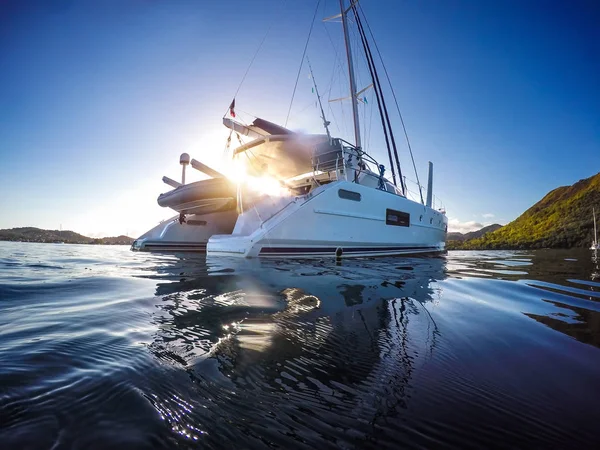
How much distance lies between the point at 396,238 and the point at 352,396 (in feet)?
27.6

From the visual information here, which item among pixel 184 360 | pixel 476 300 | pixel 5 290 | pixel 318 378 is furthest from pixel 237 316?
pixel 5 290

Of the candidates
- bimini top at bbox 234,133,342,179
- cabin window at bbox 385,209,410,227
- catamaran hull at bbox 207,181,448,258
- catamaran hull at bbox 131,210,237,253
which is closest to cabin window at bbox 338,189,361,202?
catamaran hull at bbox 207,181,448,258

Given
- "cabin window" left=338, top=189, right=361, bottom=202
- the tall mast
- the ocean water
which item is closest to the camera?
the ocean water

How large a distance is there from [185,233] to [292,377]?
10.4 metres

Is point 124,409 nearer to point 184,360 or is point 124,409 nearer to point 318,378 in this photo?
point 184,360

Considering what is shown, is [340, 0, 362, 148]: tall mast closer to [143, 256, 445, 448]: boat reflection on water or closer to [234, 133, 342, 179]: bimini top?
[234, 133, 342, 179]: bimini top

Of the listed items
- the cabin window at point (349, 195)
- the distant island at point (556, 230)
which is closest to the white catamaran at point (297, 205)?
the cabin window at point (349, 195)

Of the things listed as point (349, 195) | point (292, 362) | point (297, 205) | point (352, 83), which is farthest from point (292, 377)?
point (352, 83)

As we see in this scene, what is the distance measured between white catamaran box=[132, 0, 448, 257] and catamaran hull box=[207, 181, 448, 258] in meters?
0.02

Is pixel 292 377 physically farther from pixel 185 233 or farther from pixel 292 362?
pixel 185 233

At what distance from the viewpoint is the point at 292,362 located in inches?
35.1

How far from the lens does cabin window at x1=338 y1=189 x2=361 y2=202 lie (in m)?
6.64

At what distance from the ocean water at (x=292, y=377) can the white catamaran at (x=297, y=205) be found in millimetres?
4483

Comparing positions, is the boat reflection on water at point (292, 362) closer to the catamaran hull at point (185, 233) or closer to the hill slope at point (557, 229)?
the catamaran hull at point (185, 233)
